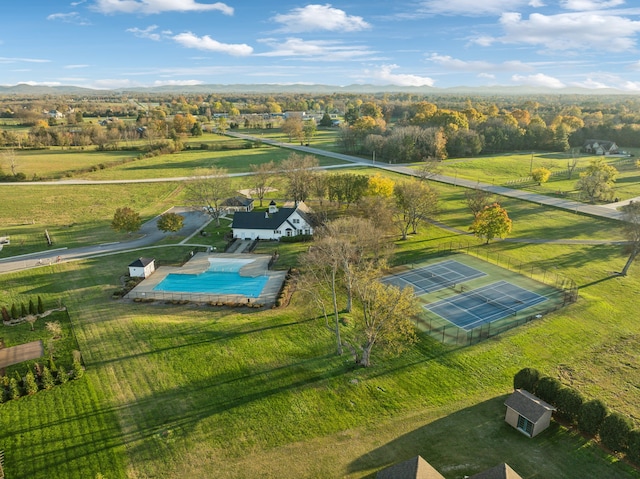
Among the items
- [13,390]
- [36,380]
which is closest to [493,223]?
[36,380]

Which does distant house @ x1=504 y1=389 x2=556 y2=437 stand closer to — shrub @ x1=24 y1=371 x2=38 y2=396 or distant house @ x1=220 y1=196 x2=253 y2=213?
shrub @ x1=24 y1=371 x2=38 y2=396

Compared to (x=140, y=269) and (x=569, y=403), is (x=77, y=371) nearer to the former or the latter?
(x=140, y=269)

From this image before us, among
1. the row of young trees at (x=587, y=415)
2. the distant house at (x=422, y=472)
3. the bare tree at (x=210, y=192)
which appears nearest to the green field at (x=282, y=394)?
the row of young trees at (x=587, y=415)

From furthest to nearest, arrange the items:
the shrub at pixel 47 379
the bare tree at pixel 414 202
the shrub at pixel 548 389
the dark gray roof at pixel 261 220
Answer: the dark gray roof at pixel 261 220 < the bare tree at pixel 414 202 < the shrub at pixel 47 379 < the shrub at pixel 548 389

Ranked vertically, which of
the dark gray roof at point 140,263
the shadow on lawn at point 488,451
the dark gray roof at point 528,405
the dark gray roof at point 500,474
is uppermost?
the dark gray roof at point 140,263

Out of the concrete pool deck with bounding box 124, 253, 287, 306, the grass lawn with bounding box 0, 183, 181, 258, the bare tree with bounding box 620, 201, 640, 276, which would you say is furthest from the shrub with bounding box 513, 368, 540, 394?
the grass lawn with bounding box 0, 183, 181, 258

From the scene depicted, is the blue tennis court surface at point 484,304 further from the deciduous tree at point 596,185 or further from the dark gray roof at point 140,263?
the deciduous tree at point 596,185
